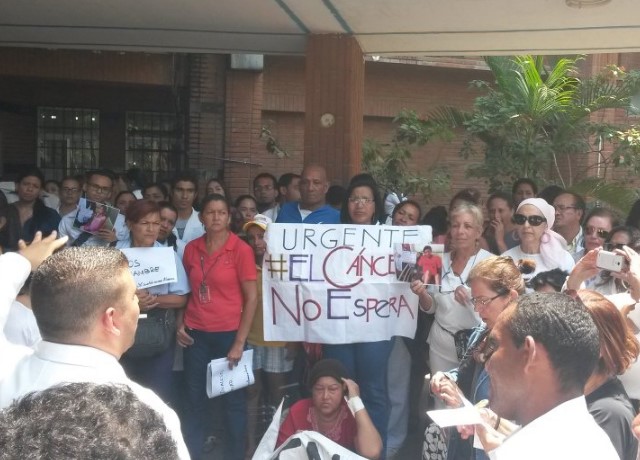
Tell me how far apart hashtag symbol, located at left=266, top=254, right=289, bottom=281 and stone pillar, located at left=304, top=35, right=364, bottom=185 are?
1823mm

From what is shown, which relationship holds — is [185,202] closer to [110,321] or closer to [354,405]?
[354,405]

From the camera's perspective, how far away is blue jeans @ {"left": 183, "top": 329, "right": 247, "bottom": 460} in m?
5.29

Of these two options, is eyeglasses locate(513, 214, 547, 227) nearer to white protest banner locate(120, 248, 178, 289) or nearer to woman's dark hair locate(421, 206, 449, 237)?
woman's dark hair locate(421, 206, 449, 237)

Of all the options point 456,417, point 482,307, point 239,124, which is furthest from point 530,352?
point 239,124

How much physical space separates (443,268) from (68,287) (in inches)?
121

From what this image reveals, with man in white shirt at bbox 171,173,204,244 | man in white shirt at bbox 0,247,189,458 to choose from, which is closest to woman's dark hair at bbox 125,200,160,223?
man in white shirt at bbox 171,173,204,244

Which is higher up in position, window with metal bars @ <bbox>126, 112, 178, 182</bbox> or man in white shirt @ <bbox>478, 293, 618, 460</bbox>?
window with metal bars @ <bbox>126, 112, 178, 182</bbox>

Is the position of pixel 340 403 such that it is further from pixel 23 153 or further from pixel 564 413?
pixel 23 153

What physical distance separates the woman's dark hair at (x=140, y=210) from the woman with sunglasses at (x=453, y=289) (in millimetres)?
1793

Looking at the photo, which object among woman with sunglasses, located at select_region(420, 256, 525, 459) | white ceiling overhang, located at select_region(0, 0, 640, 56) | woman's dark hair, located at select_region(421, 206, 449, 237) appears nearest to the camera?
woman with sunglasses, located at select_region(420, 256, 525, 459)

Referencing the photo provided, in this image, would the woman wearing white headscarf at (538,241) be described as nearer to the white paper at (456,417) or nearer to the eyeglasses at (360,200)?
the eyeglasses at (360,200)

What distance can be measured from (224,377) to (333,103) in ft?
9.60

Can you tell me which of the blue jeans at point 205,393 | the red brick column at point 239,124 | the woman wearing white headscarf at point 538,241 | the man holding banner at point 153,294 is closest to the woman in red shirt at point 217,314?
the blue jeans at point 205,393

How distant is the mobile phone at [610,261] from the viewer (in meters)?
3.69
